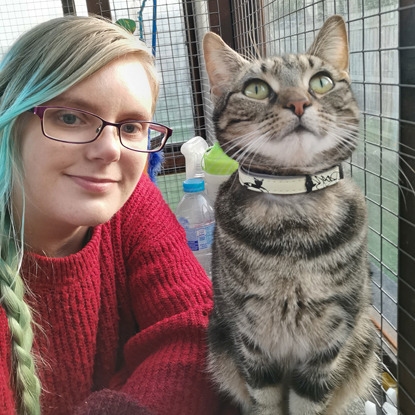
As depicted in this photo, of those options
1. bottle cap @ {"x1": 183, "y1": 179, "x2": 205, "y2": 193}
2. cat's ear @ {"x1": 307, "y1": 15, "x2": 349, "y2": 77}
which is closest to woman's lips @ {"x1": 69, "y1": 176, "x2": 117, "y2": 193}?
cat's ear @ {"x1": 307, "y1": 15, "x2": 349, "y2": 77}

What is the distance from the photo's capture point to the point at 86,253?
0.91m

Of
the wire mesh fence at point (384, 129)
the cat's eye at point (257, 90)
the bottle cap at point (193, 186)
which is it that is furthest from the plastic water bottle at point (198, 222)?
the cat's eye at point (257, 90)

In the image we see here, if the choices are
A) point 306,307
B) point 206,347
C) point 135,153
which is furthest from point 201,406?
point 135,153

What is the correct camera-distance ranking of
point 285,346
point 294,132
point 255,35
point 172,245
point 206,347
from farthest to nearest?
point 255,35 < point 172,245 < point 206,347 < point 285,346 < point 294,132

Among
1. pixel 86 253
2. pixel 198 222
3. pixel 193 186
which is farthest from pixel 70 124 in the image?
pixel 198 222

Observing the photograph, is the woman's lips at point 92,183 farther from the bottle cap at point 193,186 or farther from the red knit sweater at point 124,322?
the bottle cap at point 193,186

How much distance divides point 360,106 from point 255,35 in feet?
2.61

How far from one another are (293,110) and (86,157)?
1.25 ft

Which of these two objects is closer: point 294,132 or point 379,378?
point 294,132

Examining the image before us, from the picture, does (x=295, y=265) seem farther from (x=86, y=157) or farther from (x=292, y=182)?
(x=86, y=157)

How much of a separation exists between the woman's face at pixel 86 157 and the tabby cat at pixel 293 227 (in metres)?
0.20

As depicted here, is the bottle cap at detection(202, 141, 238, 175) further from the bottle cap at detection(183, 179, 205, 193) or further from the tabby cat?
the tabby cat

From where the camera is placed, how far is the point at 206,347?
3.10 ft

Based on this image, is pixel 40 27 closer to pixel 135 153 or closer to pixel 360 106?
pixel 135 153
